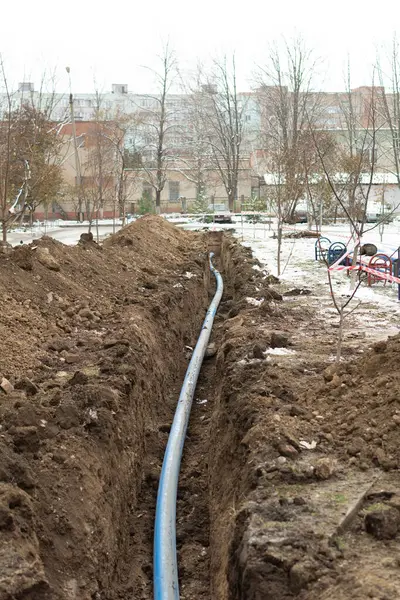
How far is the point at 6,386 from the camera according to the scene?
557 cm

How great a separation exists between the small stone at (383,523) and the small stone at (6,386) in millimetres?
3245

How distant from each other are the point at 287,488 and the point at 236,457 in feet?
3.47

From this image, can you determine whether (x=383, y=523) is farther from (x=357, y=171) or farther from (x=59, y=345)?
(x=357, y=171)

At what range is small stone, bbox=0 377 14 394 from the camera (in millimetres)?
5535

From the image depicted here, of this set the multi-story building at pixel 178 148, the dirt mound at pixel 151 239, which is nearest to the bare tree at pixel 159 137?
the multi-story building at pixel 178 148

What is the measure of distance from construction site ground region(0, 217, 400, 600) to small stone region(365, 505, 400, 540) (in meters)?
0.01

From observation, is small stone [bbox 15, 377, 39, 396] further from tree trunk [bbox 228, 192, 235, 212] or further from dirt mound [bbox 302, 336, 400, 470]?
tree trunk [bbox 228, 192, 235, 212]

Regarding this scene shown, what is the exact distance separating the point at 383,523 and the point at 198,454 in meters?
3.53

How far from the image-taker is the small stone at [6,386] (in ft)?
18.2

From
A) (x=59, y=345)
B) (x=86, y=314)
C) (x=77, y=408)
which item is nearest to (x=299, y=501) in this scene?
(x=77, y=408)

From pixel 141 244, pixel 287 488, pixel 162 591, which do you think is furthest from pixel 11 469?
pixel 141 244

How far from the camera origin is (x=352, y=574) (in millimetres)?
3080

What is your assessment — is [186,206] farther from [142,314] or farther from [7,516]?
[7,516]

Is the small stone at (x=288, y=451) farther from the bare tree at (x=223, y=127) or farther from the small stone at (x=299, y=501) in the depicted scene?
the bare tree at (x=223, y=127)
